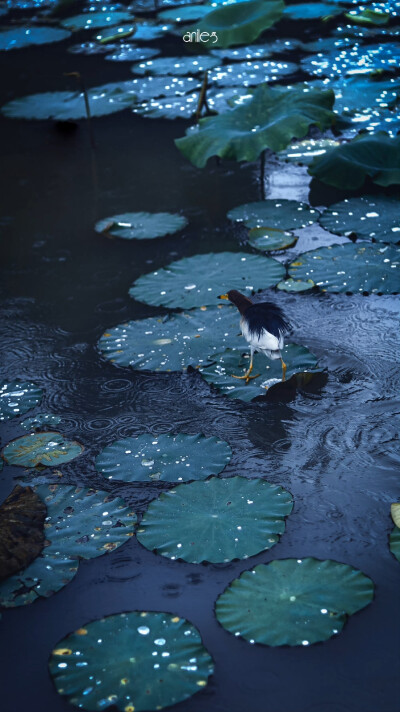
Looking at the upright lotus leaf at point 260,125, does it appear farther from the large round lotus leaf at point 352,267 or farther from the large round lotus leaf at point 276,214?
the large round lotus leaf at point 352,267

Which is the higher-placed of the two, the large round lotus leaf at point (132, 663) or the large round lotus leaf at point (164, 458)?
the large round lotus leaf at point (132, 663)

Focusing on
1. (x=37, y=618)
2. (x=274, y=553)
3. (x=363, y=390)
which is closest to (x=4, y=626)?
(x=37, y=618)

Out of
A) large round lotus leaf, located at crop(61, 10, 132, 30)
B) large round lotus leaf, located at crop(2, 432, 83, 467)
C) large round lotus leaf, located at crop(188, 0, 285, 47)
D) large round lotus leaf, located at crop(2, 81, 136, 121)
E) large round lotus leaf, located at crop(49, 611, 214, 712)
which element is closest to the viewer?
large round lotus leaf, located at crop(49, 611, 214, 712)

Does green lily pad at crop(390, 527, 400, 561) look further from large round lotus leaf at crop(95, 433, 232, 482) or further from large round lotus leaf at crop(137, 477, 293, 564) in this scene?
large round lotus leaf at crop(95, 433, 232, 482)

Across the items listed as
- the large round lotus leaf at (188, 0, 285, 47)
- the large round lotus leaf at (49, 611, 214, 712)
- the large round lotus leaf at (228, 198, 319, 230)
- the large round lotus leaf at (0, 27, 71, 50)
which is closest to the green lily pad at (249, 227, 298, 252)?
the large round lotus leaf at (228, 198, 319, 230)

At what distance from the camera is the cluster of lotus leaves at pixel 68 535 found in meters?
2.82

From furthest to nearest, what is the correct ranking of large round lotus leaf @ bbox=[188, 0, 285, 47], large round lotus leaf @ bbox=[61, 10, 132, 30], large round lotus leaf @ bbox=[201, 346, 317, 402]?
large round lotus leaf @ bbox=[61, 10, 132, 30] → large round lotus leaf @ bbox=[188, 0, 285, 47] → large round lotus leaf @ bbox=[201, 346, 317, 402]

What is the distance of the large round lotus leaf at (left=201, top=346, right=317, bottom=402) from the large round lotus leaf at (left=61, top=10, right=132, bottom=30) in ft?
25.3

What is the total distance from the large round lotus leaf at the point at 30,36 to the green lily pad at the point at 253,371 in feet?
24.4

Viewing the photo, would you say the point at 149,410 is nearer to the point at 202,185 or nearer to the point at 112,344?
the point at 112,344

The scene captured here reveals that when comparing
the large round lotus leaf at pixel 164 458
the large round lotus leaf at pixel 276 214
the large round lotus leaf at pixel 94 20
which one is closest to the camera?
the large round lotus leaf at pixel 164 458

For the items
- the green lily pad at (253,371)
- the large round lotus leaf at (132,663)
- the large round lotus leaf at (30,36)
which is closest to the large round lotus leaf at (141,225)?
the green lily pad at (253,371)

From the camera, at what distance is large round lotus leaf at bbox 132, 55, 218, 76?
27.3 ft

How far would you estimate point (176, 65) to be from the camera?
27.9 ft
